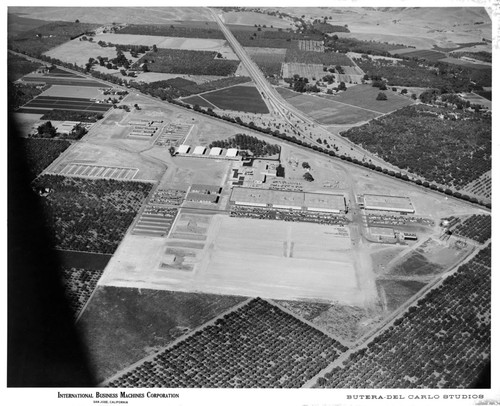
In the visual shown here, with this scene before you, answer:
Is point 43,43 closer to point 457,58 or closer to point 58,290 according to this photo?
point 58,290

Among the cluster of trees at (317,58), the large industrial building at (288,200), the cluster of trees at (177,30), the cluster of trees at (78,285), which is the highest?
the cluster of trees at (177,30)

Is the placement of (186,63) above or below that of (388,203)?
above

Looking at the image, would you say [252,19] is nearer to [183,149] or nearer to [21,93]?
[21,93]

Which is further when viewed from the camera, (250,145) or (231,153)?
(250,145)

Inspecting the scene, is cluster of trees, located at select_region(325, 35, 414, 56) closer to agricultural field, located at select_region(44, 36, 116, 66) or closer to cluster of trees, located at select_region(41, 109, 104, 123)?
agricultural field, located at select_region(44, 36, 116, 66)

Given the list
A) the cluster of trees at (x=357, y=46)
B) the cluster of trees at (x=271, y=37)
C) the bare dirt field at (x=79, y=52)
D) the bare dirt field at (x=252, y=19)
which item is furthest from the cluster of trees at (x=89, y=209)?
the bare dirt field at (x=252, y=19)

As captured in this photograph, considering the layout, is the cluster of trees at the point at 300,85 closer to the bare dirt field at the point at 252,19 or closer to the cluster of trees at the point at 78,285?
the bare dirt field at the point at 252,19

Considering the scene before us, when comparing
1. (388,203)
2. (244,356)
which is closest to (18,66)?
(388,203)

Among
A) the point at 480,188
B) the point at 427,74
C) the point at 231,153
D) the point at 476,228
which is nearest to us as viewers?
the point at 476,228
